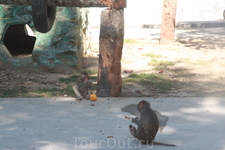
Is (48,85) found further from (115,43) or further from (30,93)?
(115,43)

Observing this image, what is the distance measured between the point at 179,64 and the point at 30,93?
18.6 feet

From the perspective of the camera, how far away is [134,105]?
20.5ft

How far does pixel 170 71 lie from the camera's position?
1037cm

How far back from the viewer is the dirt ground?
8055mm

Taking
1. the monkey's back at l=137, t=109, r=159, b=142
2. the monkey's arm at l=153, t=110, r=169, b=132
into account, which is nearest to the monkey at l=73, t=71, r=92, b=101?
the monkey's arm at l=153, t=110, r=169, b=132

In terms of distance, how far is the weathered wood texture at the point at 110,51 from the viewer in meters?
6.70

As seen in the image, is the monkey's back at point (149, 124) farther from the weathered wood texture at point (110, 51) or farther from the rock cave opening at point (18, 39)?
the rock cave opening at point (18, 39)

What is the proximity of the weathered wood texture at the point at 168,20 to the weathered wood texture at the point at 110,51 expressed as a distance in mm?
9762

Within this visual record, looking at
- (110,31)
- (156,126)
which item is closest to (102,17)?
(110,31)

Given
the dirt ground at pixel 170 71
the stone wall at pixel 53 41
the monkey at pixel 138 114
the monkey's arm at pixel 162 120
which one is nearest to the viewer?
the monkey's arm at pixel 162 120

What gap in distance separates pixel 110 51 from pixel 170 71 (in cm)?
408

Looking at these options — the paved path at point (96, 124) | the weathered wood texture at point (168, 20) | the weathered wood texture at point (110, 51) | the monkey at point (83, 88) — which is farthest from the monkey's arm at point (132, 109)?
the weathered wood texture at point (168, 20)

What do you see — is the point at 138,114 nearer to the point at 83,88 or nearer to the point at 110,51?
the point at 83,88

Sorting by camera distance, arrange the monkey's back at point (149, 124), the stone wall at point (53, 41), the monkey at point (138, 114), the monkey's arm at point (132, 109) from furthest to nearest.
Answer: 1. the stone wall at point (53, 41)
2. the monkey's arm at point (132, 109)
3. the monkey at point (138, 114)
4. the monkey's back at point (149, 124)
